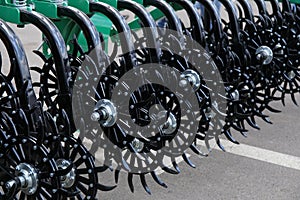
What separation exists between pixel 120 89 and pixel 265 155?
1.24 m

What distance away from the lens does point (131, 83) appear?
81.3 inches

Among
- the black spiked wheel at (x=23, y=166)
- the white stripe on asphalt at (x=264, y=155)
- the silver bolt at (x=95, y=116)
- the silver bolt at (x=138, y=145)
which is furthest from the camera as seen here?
the white stripe on asphalt at (x=264, y=155)

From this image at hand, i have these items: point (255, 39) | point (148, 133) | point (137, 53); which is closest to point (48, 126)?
point (148, 133)

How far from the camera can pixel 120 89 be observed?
2025 mm

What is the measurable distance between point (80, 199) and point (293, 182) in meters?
1.19

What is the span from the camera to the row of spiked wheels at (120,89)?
1.74 m

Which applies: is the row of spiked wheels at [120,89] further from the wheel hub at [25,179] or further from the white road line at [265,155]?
the white road line at [265,155]

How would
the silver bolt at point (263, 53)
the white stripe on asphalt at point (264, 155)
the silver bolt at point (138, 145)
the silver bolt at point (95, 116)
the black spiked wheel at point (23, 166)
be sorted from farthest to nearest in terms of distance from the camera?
the white stripe on asphalt at point (264, 155) < the silver bolt at point (263, 53) < the silver bolt at point (138, 145) < the silver bolt at point (95, 116) < the black spiked wheel at point (23, 166)

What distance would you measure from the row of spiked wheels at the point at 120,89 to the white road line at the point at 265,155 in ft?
1.11

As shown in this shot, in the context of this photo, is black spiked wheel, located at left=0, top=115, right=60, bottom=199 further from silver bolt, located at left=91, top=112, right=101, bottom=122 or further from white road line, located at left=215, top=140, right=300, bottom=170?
white road line, located at left=215, top=140, right=300, bottom=170

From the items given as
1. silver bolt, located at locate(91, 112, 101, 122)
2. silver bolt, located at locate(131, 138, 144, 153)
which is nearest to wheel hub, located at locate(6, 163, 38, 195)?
silver bolt, located at locate(91, 112, 101, 122)

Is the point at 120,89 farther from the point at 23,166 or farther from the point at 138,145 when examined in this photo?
the point at 23,166

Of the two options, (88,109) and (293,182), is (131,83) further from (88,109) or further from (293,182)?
(293,182)

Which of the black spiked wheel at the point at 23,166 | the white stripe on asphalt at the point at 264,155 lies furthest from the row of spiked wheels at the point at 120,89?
the white stripe on asphalt at the point at 264,155
